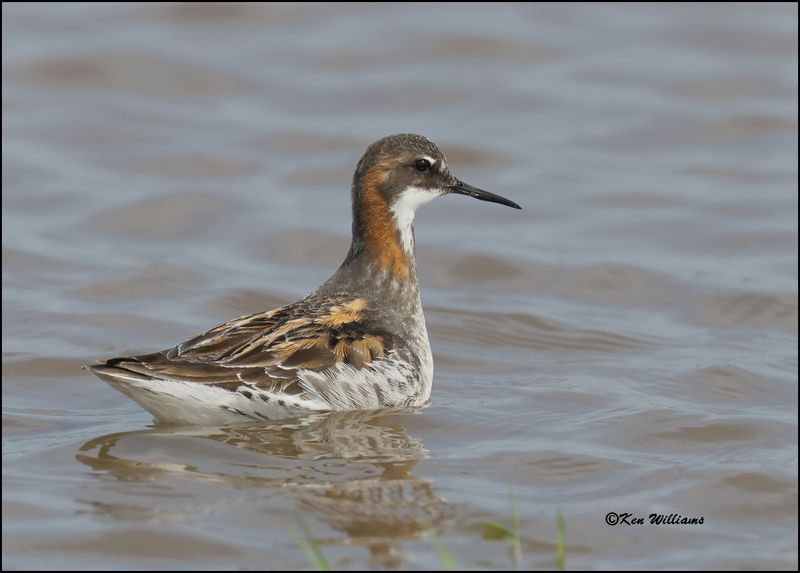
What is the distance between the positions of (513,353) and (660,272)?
2.12 m

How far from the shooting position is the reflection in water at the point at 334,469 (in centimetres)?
714

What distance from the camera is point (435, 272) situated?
40.3ft

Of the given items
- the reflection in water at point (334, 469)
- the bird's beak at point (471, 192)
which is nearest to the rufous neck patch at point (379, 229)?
the bird's beak at point (471, 192)

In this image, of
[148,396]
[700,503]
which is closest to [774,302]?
[700,503]

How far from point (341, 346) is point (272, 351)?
17.7 inches

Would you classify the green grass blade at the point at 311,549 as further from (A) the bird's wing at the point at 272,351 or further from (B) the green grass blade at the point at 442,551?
(A) the bird's wing at the point at 272,351

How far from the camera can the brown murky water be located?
7.30m

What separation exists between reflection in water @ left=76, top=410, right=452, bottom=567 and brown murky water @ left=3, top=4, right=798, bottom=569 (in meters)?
0.02

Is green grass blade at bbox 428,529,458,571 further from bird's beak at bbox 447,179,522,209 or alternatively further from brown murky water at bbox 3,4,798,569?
bird's beak at bbox 447,179,522,209

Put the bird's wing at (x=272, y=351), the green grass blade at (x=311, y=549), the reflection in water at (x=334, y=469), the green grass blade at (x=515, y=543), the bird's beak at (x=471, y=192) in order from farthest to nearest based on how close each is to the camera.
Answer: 1. the bird's beak at (x=471, y=192)
2. the bird's wing at (x=272, y=351)
3. the reflection in water at (x=334, y=469)
4. the green grass blade at (x=515, y=543)
5. the green grass blade at (x=311, y=549)

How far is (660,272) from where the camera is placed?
12055 millimetres

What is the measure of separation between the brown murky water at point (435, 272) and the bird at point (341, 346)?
206 mm

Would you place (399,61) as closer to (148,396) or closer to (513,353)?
(513,353)

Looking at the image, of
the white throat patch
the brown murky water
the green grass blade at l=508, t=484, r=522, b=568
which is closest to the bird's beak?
→ the white throat patch
